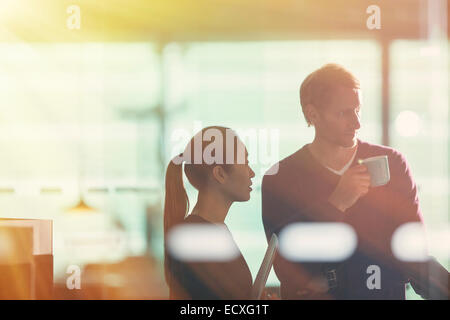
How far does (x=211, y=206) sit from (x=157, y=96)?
46cm

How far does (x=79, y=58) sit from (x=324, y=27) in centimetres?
85

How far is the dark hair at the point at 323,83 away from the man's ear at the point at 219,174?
1.18 ft

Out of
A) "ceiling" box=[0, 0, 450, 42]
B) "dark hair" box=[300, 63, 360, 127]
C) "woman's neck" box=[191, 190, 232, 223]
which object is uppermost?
"ceiling" box=[0, 0, 450, 42]

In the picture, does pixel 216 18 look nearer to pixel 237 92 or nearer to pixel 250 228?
pixel 237 92

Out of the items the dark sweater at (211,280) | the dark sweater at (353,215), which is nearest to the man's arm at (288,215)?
the dark sweater at (353,215)

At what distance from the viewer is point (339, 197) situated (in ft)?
6.77

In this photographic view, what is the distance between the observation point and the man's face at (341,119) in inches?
81.7

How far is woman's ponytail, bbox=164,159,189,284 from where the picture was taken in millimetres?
1939

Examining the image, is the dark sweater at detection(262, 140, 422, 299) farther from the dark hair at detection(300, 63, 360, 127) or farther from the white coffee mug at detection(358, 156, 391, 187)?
the dark hair at detection(300, 63, 360, 127)

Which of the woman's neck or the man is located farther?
the man

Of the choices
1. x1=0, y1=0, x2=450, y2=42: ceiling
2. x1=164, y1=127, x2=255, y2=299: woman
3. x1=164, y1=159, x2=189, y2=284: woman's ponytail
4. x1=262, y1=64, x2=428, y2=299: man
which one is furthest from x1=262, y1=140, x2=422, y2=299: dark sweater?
x1=0, y1=0, x2=450, y2=42: ceiling

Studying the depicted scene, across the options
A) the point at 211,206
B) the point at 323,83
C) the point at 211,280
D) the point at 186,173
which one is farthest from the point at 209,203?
the point at 323,83

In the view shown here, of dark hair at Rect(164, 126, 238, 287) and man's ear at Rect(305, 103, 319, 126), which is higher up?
man's ear at Rect(305, 103, 319, 126)

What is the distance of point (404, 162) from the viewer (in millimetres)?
2064
